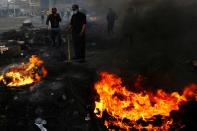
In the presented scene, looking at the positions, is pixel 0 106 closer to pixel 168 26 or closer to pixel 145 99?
pixel 145 99

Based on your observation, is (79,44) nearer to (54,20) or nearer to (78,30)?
(78,30)

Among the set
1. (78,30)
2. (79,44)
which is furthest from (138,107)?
(78,30)

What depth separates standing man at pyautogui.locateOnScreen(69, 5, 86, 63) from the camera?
1128 cm

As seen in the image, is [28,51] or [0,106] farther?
[28,51]

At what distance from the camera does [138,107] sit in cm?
747

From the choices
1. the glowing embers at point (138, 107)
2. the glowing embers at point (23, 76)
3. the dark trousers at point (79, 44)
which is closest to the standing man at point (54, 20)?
the dark trousers at point (79, 44)

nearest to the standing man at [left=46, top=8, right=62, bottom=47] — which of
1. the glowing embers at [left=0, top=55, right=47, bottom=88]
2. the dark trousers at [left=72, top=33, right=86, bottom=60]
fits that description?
the dark trousers at [left=72, top=33, right=86, bottom=60]

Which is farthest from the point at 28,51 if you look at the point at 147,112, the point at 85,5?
the point at 85,5

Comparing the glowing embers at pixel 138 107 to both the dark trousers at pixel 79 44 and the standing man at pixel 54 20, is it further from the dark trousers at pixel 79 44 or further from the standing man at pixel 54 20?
the standing man at pixel 54 20

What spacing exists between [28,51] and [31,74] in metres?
4.93

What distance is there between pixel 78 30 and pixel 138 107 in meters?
5.10

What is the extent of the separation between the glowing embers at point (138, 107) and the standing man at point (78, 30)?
3.67 m

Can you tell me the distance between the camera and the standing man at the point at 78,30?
37.0 feet

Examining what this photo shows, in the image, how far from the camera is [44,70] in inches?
416
